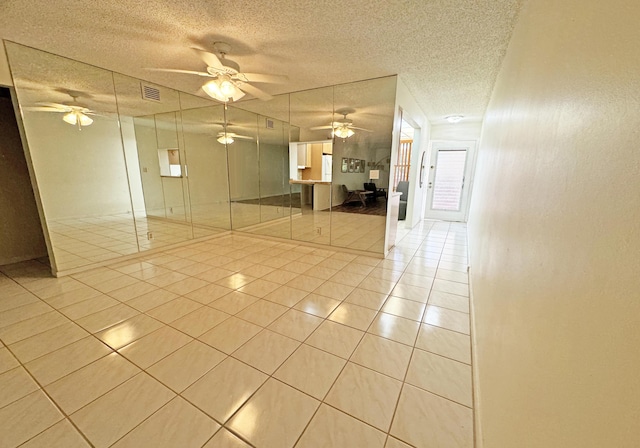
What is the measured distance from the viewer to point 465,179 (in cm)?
661

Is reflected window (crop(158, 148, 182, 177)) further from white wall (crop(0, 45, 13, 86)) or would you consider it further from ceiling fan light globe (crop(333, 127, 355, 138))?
ceiling fan light globe (crop(333, 127, 355, 138))

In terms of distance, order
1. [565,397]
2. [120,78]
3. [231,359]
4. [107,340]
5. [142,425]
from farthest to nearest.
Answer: [120,78]
[107,340]
[231,359]
[142,425]
[565,397]

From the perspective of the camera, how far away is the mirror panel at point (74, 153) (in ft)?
9.41

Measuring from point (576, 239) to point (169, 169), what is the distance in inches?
244

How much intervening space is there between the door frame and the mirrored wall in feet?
12.3

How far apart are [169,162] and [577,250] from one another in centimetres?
616

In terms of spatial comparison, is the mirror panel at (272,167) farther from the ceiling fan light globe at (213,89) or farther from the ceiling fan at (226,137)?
the ceiling fan light globe at (213,89)

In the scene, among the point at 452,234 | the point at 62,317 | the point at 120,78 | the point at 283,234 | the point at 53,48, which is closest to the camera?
the point at 62,317

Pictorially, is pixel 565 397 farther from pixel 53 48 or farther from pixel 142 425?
pixel 53 48

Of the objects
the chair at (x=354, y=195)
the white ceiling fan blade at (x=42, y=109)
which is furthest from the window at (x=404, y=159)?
the white ceiling fan blade at (x=42, y=109)

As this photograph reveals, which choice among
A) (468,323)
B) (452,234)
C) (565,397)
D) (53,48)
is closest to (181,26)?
(53,48)

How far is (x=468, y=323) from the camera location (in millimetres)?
2318

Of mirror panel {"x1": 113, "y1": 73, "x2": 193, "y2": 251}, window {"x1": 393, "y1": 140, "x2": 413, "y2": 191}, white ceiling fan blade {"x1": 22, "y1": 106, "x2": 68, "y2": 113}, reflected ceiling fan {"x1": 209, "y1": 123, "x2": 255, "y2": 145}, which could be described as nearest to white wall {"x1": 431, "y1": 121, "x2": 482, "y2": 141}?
window {"x1": 393, "y1": 140, "x2": 413, "y2": 191}

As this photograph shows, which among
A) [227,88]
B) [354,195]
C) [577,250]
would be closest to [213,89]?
[227,88]
